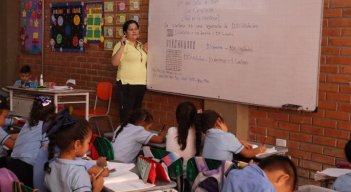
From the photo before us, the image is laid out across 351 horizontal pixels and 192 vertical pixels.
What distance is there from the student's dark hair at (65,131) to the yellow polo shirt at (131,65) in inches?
146

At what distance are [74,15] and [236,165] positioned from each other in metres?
5.67

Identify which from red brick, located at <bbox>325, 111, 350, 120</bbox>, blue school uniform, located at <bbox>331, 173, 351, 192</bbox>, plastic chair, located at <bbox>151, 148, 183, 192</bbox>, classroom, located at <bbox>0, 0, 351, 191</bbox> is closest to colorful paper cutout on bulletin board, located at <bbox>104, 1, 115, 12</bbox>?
classroom, located at <bbox>0, 0, 351, 191</bbox>

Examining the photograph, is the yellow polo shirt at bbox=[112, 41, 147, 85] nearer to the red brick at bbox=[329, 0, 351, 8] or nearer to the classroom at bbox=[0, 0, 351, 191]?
the classroom at bbox=[0, 0, 351, 191]

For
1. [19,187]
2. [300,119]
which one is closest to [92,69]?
[300,119]

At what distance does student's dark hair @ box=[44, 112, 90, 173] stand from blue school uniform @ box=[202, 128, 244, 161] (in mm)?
1239

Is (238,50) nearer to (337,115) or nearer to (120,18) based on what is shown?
(337,115)

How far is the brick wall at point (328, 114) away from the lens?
15.7 feet

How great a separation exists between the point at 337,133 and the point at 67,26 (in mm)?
4915

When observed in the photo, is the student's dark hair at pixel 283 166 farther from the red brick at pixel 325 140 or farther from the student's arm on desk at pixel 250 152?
the red brick at pixel 325 140

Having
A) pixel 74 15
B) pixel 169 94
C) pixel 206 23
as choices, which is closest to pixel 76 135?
pixel 206 23

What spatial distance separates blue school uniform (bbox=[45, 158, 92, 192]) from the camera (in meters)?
2.81

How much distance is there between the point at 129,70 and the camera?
6.71 meters

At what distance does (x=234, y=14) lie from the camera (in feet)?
18.4

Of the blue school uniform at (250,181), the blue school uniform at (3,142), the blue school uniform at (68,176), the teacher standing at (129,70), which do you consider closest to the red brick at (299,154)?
the teacher standing at (129,70)
